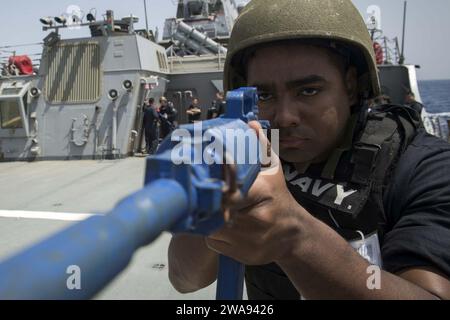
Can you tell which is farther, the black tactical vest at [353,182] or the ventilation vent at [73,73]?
the ventilation vent at [73,73]

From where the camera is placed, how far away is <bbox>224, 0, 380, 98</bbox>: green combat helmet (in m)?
1.21

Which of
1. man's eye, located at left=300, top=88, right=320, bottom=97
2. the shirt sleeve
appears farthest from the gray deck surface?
the shirt sleeve

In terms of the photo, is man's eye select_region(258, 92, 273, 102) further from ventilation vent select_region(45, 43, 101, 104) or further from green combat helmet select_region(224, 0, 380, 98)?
ventilation vent select_region(45, 43, 101, 104)

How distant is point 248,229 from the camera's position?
733 millimetres

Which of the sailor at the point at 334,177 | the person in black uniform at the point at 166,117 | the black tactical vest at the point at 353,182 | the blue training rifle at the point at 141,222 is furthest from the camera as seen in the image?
the person in black uniform at the point at 166,117

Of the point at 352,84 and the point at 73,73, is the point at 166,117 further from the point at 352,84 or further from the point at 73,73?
the point at 352,84

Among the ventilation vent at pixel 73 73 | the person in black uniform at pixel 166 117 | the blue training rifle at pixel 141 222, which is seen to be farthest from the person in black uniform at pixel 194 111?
the blue training rifle at pixel 141 222

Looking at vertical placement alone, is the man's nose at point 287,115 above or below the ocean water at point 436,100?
above

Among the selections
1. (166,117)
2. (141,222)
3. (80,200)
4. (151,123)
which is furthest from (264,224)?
(166,117)

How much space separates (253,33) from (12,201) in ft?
17.1

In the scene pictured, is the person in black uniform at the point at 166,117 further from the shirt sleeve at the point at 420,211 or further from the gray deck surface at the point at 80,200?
the shirt sleeve at the point at 420,211

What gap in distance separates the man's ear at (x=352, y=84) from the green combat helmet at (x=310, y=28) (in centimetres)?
3

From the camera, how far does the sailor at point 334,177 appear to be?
2.80ft

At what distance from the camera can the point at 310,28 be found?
1.20 meters
